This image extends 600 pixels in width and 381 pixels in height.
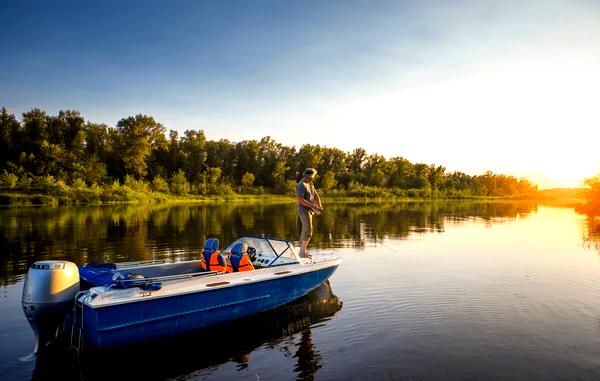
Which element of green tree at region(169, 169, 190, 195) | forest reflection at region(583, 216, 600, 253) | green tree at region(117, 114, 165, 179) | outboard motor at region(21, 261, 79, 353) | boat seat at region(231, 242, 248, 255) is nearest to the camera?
A: outboard motor at region(21, 261, 79, 353)

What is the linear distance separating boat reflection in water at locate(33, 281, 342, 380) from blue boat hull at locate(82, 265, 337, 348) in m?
0.29

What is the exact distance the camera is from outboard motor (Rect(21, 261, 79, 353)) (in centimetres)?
708

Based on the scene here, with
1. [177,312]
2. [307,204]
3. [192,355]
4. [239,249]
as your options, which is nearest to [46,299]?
[177,312]

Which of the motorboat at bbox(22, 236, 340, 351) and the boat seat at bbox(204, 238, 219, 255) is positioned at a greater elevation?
the boat seat at bbox(204, 238, 219, 255)

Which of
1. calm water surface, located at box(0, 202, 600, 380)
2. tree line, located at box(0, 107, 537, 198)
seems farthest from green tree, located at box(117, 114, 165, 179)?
calm water surface, located at box(0, 202, 600, 380)

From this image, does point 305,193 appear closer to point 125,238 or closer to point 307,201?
point 307,201

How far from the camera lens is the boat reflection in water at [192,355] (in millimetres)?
6941

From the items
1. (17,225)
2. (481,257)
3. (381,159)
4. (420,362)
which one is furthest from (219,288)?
(381,159)

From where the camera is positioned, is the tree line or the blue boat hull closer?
the blue boat hull

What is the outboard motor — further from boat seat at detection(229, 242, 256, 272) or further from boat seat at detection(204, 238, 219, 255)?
boat seat at detection(229, 242, 256, 272)

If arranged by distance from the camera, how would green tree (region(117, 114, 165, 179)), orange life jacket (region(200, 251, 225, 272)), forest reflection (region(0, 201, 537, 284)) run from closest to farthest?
1. orange life jacket (region(200, 251, 225, 272))
2. forest reflection (region(0, 201, 537, 284))
3. green tree (region(117, 114, 165, 179))

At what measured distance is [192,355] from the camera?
767cm

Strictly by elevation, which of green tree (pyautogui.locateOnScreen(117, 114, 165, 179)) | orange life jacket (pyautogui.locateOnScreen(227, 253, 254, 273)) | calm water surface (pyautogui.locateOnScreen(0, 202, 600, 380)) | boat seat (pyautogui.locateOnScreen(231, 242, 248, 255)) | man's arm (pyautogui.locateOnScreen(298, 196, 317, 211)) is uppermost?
green tree (pyautogui.locateOnScreen(117, 114, 165, 179))

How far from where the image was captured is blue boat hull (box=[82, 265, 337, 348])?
6949 mm
